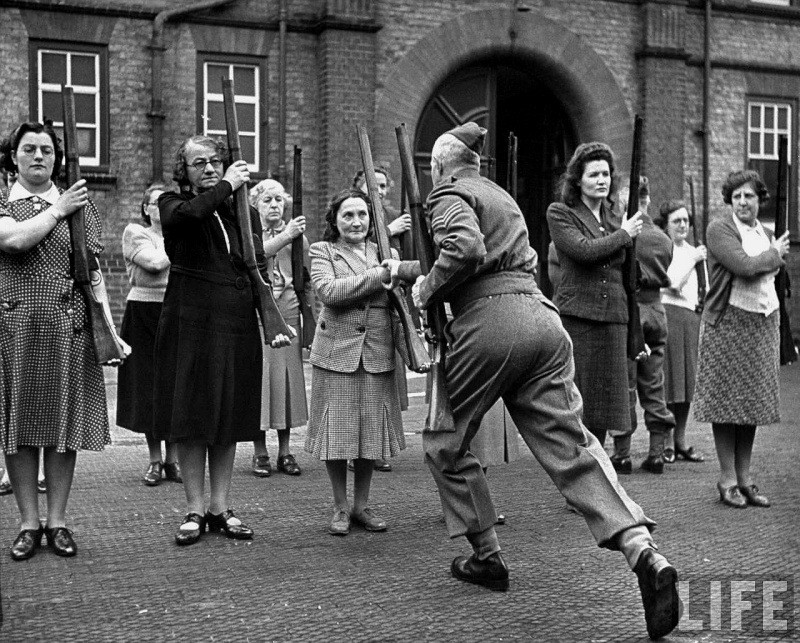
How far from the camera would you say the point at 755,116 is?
20297 mm

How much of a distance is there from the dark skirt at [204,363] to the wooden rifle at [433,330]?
1.13 m

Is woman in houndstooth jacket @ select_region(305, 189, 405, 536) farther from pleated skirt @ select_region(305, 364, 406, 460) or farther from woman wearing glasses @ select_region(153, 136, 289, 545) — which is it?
woman wearing glasses @ select_region(153, 136, 289, 545)

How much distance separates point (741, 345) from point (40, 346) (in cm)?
407

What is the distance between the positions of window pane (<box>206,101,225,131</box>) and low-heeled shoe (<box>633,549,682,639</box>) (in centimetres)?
1338

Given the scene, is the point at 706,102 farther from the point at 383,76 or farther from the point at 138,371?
the point at 138,371

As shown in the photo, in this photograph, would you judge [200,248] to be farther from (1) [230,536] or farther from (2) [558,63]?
(2) [558,63]

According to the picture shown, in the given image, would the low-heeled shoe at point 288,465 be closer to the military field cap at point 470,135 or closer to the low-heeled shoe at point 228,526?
the low-heeled shoe at point 228,526

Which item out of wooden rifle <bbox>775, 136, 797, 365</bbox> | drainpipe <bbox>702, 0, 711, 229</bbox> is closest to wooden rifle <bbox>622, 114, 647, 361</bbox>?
wooden rifle <bbox>775, 136, 797, 365</bbox>

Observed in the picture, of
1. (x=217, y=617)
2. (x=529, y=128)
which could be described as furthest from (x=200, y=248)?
(x=529, y=128)

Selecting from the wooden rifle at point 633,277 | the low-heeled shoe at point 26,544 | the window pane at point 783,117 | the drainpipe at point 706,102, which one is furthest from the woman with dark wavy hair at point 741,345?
the window pane at point 783,117

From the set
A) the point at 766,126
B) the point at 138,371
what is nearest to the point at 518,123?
the point at 766,126

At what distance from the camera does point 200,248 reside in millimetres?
5980

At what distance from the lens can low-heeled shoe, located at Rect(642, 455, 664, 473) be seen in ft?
26.9

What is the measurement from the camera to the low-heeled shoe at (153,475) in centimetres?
761
